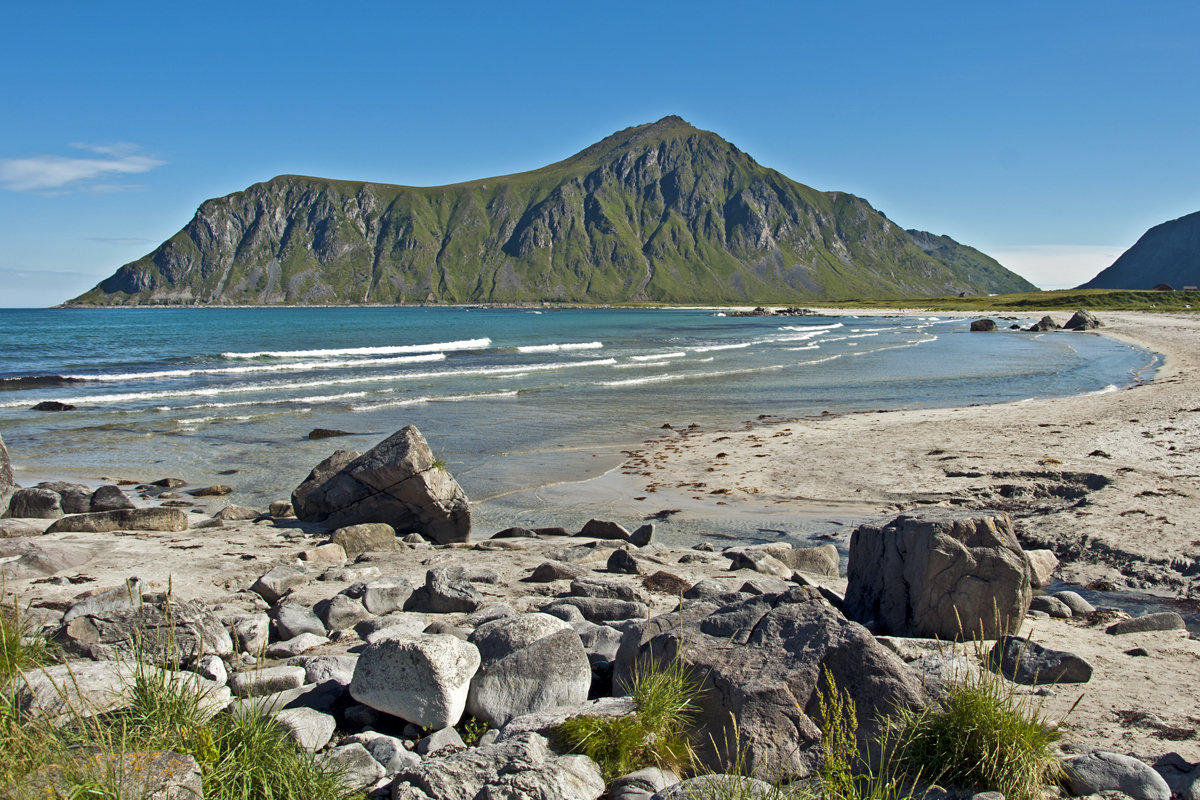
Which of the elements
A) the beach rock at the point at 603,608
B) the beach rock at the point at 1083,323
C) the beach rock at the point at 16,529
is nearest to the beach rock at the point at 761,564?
the beach rock at the point at 603,608

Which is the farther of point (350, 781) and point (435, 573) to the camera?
point (435, 573)

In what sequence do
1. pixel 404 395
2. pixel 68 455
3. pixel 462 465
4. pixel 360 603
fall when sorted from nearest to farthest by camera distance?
pixel 360 603 → pixel 462 465 → pixel 68 455 → pixel 404 395

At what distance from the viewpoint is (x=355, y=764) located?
4547 mm

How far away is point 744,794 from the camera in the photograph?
11.9 ft

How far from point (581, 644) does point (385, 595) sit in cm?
355

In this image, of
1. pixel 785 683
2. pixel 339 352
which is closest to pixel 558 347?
pixel 339 352

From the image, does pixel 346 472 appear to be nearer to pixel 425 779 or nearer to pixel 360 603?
pixel 360 603

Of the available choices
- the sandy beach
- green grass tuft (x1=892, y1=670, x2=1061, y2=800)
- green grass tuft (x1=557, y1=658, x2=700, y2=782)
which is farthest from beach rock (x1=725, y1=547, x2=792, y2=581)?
green grass tuft (x1=892, y1=670, x2=1061, y2=800)

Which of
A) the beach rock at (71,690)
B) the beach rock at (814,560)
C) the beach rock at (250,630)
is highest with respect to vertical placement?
the beach rock at (71,690)

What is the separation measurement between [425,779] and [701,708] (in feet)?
5.76

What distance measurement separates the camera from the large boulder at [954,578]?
6.66m

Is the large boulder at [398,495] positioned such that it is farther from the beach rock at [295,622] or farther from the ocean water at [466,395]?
the beach rock at [295,622]

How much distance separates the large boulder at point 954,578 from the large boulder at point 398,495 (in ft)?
25.9

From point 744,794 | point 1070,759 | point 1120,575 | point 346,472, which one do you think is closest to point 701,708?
point 744,794
